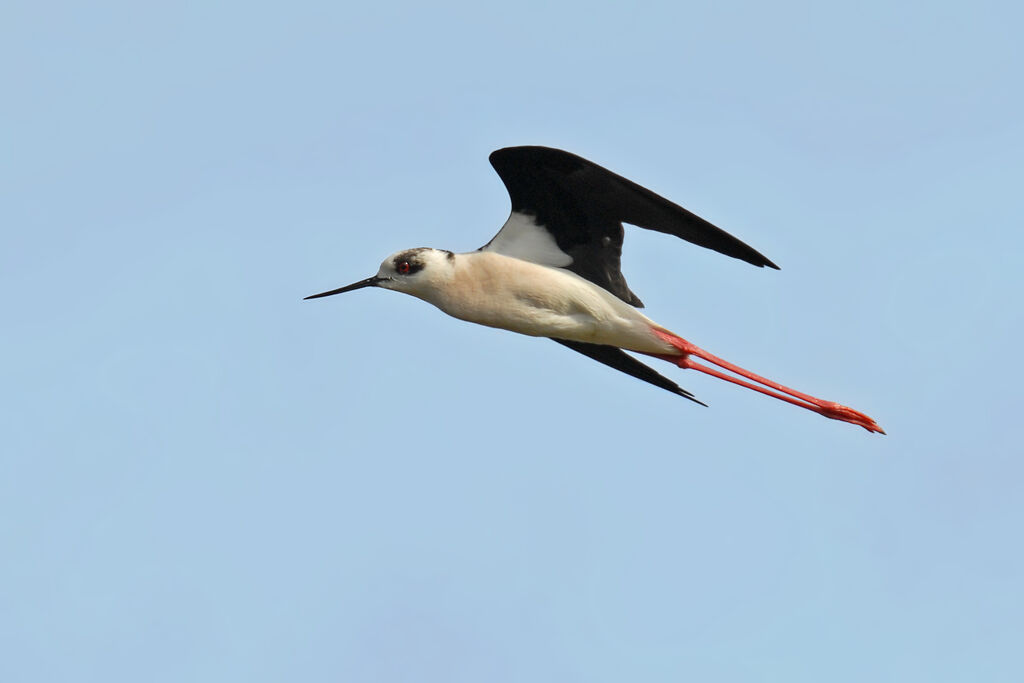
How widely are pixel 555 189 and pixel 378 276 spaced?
134 centimetres

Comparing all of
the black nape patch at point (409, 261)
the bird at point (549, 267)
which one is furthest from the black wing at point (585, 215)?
the black nape patch at point (409, 261)

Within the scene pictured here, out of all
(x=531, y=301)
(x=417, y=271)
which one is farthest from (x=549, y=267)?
(x=417, y=271)

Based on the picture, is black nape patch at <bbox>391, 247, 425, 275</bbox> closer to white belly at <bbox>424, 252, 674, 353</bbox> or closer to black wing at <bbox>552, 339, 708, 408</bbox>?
white belly at <bbox>424, 252, 674, 353</bbox>

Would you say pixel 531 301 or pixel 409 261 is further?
pixel 409 261

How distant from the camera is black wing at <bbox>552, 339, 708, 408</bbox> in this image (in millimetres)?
10391

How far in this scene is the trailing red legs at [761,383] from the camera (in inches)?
401

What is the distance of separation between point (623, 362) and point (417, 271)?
5.32 ft

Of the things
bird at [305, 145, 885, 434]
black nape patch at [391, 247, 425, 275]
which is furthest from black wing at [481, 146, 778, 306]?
black nape patch at [391, 247, 425, 275]

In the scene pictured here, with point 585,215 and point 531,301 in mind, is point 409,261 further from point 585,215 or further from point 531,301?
point 585,215

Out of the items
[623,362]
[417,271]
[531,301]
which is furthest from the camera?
[623,362]

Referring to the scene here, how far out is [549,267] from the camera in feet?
32.6

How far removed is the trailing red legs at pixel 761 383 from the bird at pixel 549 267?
40 millimetres

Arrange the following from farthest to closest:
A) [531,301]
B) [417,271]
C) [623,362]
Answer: [623,362] < [417,271] < [531,301]

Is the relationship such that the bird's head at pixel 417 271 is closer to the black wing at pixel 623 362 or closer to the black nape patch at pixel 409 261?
the black nape patch at pixel 409 261
